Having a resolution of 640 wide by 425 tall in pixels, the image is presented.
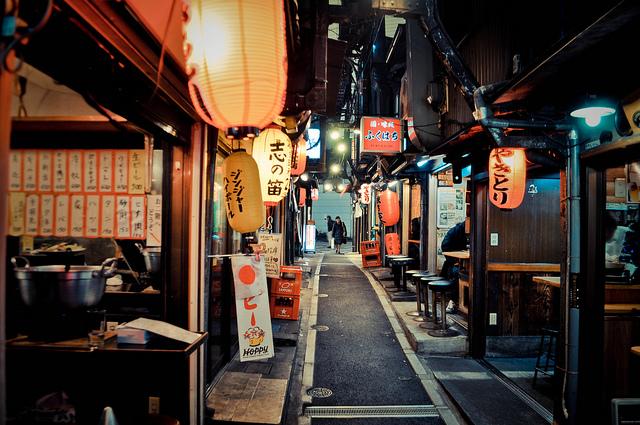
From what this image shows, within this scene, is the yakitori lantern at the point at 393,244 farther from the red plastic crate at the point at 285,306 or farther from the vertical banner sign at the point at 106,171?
the vertical banner sign at the point at 106,171

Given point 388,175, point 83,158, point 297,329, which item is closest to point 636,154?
point 83,158

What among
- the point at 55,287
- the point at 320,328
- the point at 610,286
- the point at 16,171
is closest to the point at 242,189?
the point at 55,287

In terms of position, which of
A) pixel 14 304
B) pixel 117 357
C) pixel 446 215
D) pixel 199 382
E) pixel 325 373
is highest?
pixel 446 215

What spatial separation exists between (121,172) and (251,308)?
2.88 metres

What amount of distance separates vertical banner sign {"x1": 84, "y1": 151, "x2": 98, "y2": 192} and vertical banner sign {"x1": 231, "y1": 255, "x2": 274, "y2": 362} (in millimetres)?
2303

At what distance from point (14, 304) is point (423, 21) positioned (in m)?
9.07

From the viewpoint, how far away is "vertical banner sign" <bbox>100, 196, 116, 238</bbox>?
5.48m

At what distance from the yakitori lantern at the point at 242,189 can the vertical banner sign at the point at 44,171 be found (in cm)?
244

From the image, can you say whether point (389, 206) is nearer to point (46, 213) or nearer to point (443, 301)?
point (443, 301)

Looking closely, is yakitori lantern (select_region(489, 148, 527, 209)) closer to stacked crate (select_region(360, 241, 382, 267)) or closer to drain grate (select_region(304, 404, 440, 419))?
drain grate (select_region(304, 404, 440, 419))

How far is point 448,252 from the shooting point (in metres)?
12.8

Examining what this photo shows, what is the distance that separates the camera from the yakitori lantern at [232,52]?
2.97m

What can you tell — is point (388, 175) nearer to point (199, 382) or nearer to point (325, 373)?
point (325, 373)

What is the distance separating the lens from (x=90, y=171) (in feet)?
17.7
